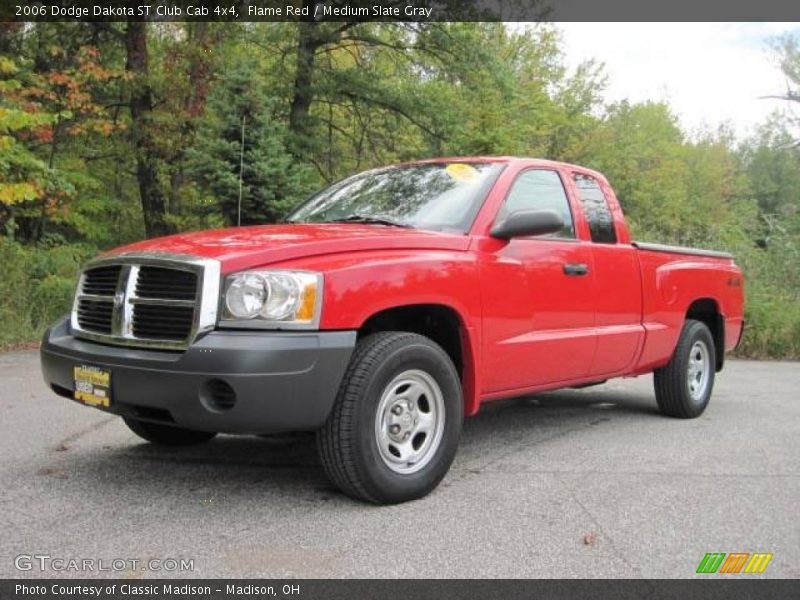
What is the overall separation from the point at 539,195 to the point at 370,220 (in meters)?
1.20

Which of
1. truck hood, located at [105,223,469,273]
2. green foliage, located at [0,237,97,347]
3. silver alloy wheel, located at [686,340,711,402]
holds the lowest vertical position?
green foliage, located at [0,237,97,347]

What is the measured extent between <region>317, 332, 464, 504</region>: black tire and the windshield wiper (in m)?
0.89

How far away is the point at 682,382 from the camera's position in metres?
6.36

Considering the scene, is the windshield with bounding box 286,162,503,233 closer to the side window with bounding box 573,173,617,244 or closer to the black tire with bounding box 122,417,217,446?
the side window with bounding box 573,173,617,244

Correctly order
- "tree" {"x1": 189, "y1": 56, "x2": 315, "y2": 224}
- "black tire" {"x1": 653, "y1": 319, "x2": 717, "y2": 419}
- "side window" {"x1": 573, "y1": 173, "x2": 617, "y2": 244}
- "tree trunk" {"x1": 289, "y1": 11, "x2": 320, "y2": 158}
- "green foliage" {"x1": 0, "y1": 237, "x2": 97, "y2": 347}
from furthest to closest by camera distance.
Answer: "tree trunk" {"x1": 289, "y1": 11, "x2": 320, "y2": 158}, "tree" {"x1": 189, "y1": 56, "x2": 315, "y2": 224}, "green foliage" {"x1": 0, "y1": 237, "x2": 97, "y2": 347}, "black tire" {"x1": 653, "y1": 319, "x2": 717, "y2": 419}, "side window" {"x1": 573, "y1": 173, "x2": 617, "y2": 244}

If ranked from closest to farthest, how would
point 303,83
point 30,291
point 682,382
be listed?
1. point 682,382
2. point 30,291
3. point 303,83

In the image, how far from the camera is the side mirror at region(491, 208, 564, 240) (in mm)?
4395

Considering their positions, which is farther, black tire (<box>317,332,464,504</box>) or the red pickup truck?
black tire (<box>317,332,464,504</box>)

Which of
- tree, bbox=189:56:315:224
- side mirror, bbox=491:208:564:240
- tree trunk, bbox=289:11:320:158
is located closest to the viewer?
side mirror, bbox=491:208:564:240

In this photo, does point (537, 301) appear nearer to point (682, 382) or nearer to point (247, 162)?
point (682, 382)

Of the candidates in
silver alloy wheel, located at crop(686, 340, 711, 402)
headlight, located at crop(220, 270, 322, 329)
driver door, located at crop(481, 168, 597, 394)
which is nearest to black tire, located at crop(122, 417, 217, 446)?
headlight, located at crop(220, 270, 322, 329)

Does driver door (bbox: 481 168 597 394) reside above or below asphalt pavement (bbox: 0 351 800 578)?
above

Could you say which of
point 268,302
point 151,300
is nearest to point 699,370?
point 268,302
